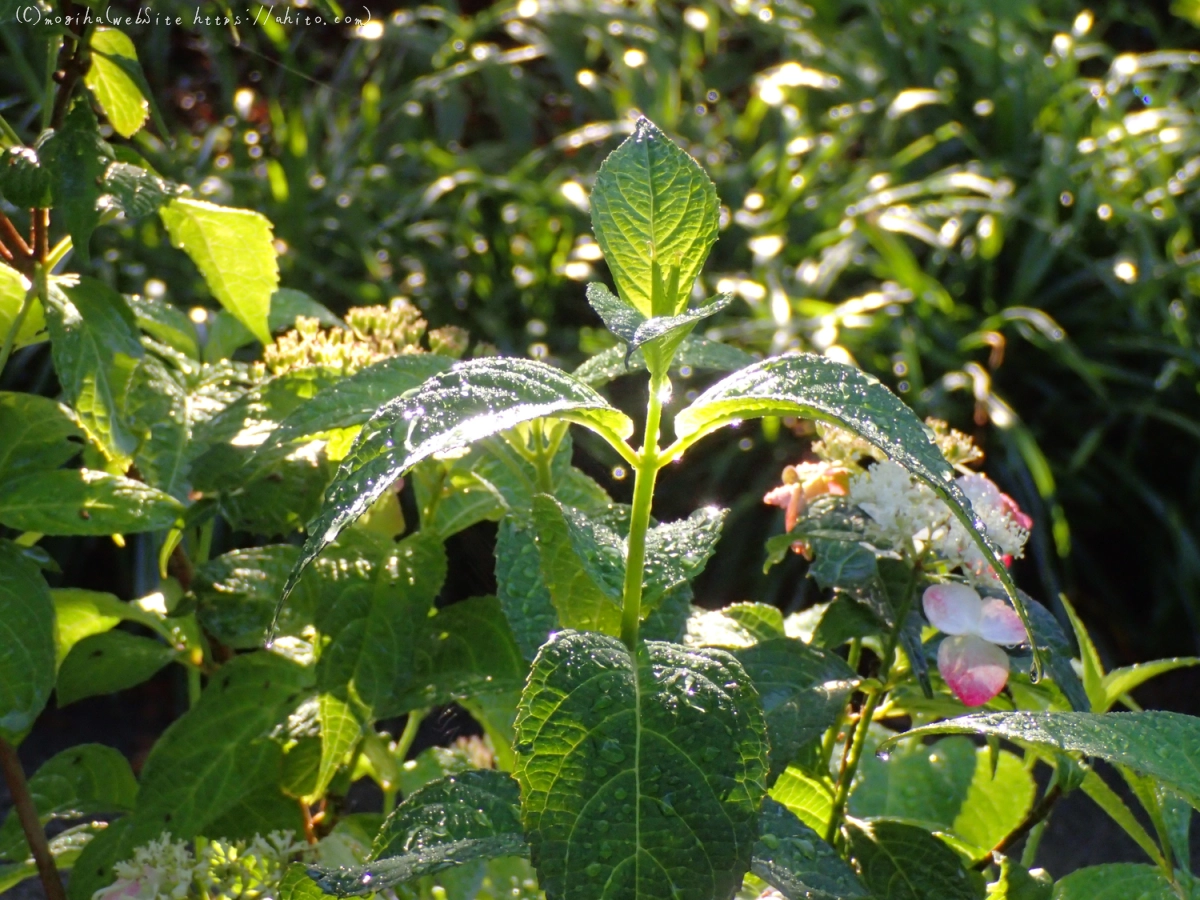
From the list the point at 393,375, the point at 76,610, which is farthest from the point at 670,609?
the point at 76,610

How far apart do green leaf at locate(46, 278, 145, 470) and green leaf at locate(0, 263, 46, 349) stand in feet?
0.07

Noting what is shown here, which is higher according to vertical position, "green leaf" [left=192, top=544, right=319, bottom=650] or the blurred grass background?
"green leaf" [left=192, top=544, right=319, bottom=650]

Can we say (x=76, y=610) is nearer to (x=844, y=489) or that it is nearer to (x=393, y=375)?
(x=393, y=375)

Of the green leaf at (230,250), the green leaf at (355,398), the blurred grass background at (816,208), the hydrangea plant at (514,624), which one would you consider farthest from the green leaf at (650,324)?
the blurred grass background at (816,208)

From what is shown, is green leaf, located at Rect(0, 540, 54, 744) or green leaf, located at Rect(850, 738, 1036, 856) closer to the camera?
green leaf, located at Rect(0, 540, 54, 744)

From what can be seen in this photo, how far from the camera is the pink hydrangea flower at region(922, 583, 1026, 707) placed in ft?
2.14

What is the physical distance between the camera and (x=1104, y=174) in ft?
11.8

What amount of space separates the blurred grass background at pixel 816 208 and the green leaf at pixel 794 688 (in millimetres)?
2144

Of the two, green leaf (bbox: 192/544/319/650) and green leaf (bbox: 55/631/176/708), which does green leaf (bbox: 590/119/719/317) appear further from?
green leaf (bbox: 55/631/176/708)

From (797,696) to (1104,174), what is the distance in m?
3.38

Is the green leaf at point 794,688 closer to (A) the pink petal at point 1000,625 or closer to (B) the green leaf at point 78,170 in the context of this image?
(A) the pink petal at point 1000,625

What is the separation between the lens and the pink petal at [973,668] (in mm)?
650

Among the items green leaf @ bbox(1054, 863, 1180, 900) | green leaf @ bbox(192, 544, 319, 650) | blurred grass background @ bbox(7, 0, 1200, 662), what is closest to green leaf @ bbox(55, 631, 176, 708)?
green leaf @ bbox(192, 544, 319, 650)

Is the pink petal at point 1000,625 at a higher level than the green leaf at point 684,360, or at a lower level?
lower
